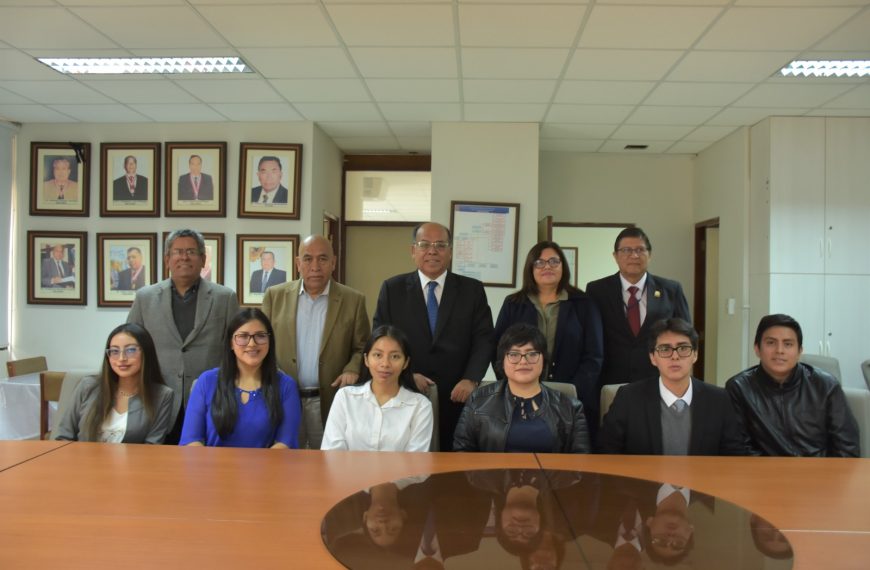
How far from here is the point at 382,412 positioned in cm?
229

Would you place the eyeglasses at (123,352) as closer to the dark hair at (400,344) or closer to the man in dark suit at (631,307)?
the dark hair at (400,344)

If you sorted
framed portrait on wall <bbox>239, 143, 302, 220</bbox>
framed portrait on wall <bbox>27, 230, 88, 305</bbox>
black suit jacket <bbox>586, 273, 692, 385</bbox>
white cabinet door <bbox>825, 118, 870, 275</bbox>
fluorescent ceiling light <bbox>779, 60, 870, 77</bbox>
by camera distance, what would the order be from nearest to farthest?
1. black suit jacket <bbox>586, 273, 692, 385</bbox>
2. fluorescent ceiling light <bbox>779, 60, 870, 77</bbox>
3. white cabinet door <bbox>825, 118, 870, 275</bbox>
4. framed portrait on wall <bbox>239, 143, 302, 220</bbox>
5. framed portrait on wall <bbox>27, 230, 88, 305</bbox>

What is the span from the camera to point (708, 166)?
6.07m

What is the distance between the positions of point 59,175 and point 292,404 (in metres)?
4.34

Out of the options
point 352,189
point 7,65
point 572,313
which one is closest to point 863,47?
point 572,313

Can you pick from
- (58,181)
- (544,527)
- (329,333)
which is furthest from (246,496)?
(58,181)

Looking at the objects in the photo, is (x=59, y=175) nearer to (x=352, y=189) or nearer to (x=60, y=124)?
(x=60, y=124)

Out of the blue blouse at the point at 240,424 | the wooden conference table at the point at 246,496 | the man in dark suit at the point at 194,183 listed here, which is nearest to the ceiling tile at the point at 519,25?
the blue blouse at the point at 240,424

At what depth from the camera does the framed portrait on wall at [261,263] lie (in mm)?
5371

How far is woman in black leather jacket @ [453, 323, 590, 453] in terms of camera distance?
2.19 meters

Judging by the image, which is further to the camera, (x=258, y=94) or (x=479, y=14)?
(x=258, y=94)

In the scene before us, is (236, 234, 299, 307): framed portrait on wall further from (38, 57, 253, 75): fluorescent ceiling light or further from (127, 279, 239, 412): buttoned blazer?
(127, 279, 239, 412): buttoned blazer

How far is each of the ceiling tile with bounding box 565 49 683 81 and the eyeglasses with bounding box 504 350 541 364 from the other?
224 centimetres

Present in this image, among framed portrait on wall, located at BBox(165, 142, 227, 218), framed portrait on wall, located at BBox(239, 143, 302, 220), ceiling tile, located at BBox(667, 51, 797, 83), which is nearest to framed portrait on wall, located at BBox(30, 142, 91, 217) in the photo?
framed portrait on wall, located at BBox(165, 142, 227, 218)
